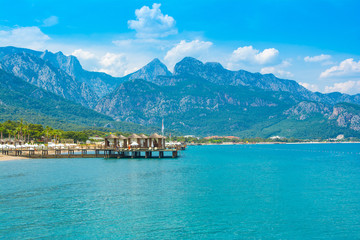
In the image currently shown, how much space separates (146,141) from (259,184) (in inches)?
2690

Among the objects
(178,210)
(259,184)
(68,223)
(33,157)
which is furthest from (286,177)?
(33,157)

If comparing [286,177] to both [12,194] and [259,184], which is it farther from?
[12,194]

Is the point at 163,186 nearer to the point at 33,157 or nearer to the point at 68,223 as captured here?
the point at 68,223

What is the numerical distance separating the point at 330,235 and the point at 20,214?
30.2 meters

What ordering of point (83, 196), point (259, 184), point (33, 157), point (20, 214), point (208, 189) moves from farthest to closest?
point (33, 157), point (259, 184), point (208, 189), point (83, 196), point (20, 214)

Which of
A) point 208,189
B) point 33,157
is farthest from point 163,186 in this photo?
point 33,157

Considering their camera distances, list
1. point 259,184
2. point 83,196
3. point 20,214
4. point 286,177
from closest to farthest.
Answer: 1. point 20,214
2. point 83,196
3. point 259,184
4. point 286,177

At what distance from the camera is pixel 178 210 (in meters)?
38.8

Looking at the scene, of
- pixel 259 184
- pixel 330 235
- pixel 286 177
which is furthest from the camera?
pixel 286 177

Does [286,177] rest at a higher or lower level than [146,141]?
→ lower

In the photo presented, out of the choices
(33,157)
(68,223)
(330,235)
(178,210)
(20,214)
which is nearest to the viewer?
(330,235)

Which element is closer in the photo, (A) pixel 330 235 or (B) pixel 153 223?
(A) pixel 330 235

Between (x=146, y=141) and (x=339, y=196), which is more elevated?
(x=146, y=141)

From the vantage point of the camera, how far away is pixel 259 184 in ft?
194
